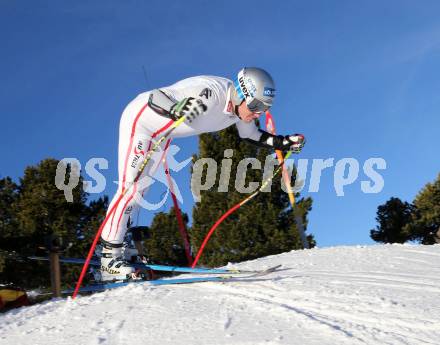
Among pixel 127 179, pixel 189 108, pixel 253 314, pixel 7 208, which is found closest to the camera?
pixel 253 314

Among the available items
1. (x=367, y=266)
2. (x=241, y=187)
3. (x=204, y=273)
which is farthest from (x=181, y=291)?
(x=241, y=187)

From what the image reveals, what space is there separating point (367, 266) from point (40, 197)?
23154mm

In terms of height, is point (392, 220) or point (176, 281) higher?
point (392, 220)

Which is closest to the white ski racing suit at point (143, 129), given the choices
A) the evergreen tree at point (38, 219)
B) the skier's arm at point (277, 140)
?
the skier's arm at point (277, 140)

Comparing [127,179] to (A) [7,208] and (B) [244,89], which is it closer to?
(B) [244,89]

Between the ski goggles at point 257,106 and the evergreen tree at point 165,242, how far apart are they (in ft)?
79.2

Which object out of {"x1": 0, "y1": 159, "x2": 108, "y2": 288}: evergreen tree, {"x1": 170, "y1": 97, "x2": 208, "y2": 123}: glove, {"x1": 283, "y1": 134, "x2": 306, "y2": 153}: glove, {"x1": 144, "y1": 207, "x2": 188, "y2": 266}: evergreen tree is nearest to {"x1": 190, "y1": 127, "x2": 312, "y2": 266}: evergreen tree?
{"x1": 144, "y1": 207, "x2": 188, "y2": 266}: evergreen tree

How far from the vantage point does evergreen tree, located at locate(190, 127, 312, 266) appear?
79.8 ft

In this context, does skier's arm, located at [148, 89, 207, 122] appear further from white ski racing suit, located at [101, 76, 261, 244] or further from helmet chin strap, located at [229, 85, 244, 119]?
helmet chin strap, located at [229, 85, 244, 119]

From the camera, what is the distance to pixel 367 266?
19.6 ft

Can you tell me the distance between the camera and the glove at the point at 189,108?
494 cm

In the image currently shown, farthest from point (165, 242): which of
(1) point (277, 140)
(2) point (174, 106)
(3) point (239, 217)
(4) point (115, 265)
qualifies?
(2) point (174, 106)

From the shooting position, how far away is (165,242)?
96.7 ft

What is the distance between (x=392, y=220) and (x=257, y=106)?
97.8ft
